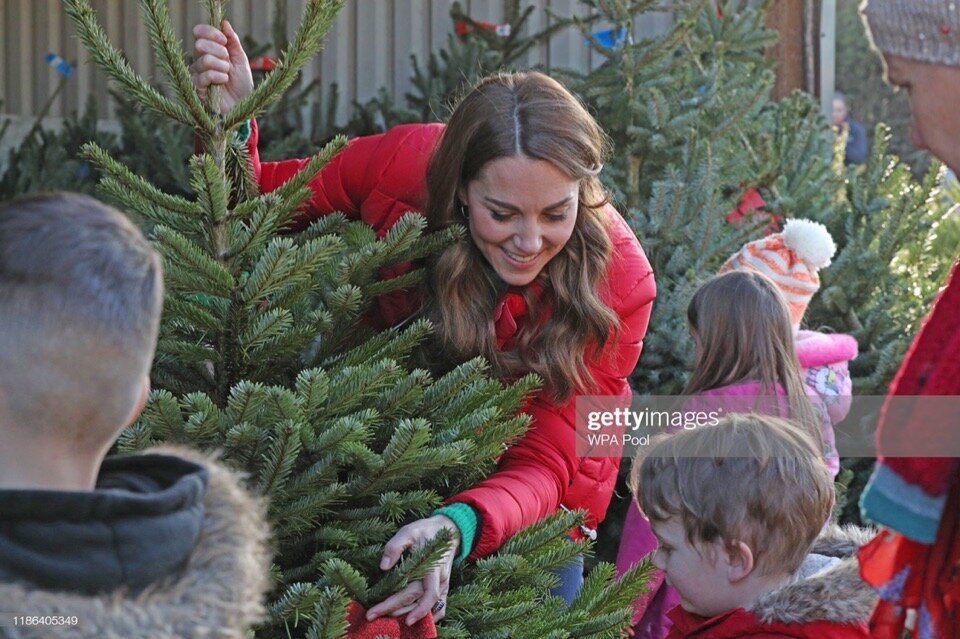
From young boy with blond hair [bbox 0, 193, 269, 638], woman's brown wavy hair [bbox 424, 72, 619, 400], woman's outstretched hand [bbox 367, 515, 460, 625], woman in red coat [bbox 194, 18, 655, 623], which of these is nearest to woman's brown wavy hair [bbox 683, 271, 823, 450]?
woman in red coat [bbox 194, 18, 655, 623]

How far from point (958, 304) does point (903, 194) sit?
15.9ft

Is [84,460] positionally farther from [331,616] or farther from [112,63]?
[112,63]

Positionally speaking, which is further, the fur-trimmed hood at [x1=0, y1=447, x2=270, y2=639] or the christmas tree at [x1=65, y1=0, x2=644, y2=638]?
the christmas tree at [x1=65, y1=0, x2=644, y2=638]

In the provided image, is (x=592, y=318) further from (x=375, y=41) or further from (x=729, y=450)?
(x=375, y=41)

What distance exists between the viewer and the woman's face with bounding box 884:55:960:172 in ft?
5.59

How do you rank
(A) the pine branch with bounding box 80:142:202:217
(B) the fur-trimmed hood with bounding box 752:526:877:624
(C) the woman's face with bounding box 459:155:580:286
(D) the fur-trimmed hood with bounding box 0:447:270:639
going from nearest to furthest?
(D) the fur-trimmed hood with bounding box 0:447:270:639
(B) the fur-trimmed hood with bounding box 752:526:877:624
(A) the pine branch with bounding box 80:142:202:217
(C) the woman's face with bounding box 459:155:580:286

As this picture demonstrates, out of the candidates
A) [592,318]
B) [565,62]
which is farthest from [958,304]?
[565,62]

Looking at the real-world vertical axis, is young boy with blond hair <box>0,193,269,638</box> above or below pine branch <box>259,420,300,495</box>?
above

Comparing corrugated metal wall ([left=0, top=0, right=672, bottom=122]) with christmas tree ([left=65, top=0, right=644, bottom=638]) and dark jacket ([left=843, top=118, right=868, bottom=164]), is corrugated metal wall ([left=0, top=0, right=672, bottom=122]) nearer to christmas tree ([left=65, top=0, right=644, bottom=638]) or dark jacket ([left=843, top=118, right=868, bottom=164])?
dark jacket ([left=843, top=118, right=868, bottom=164])

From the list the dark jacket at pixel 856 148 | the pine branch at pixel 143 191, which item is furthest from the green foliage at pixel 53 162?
the dark jacket at pixel 856 148

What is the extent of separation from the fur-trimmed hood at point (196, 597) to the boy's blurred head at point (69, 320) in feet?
0.64

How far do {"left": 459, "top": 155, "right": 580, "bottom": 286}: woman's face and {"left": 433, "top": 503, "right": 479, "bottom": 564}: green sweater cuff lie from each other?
2.67 ft

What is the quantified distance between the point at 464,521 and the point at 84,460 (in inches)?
44.1

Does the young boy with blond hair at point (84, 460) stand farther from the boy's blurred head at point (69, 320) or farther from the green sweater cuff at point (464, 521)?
the green sweater cuff at point (464, 521)
